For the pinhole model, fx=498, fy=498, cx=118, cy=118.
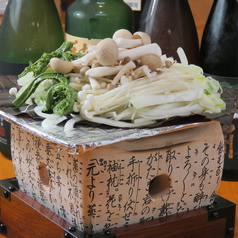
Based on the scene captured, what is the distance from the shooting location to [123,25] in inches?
65.9

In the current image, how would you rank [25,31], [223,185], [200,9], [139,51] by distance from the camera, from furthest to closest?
[200,9] < [25,31] < [223,185] < [139,51]

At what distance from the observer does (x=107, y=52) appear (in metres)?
0.98

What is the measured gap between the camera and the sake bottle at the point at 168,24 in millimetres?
1626

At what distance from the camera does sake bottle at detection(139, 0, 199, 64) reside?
64.0 inches

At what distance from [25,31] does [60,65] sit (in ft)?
2.64

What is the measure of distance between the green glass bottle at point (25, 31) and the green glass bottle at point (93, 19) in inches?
6.4

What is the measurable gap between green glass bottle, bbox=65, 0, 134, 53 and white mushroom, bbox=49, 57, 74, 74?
0.56 metres

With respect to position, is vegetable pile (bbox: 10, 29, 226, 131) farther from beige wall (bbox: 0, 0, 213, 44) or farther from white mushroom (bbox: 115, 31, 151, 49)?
beige wall (bbox: 0, 0, 213, 44)

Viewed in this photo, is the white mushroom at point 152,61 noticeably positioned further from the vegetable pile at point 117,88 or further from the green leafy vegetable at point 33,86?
the green leafy vegetable at point 33,86

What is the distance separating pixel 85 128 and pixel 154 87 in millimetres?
177

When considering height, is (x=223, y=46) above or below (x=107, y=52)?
below

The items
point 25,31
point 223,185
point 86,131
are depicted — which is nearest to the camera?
point 86,131

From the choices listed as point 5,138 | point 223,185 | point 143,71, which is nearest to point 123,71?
point 143,71

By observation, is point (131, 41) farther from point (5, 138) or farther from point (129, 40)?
point (5, 138)
